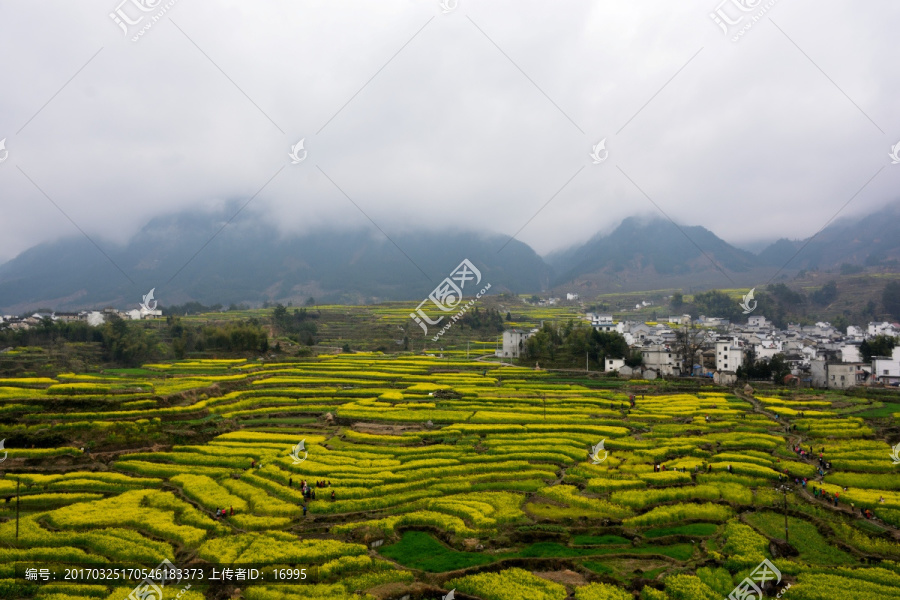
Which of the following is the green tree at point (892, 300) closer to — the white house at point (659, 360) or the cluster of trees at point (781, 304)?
the cluster of trees at point (781, 304)

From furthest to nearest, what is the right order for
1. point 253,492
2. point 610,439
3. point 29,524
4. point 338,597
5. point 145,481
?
1. point 610,439
2. point 145,481
3. point 253,492
4. point 29,524
5. point 338,597

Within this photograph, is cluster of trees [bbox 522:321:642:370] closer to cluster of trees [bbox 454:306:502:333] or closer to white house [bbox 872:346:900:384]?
white house [bbox 872:346:900:384]

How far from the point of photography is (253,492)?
88.6 ft

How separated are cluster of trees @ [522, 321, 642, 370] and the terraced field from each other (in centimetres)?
2123

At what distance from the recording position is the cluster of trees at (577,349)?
237ft

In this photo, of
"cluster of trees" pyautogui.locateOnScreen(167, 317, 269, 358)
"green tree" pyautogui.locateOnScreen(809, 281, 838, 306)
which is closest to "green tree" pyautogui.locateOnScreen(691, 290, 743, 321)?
→ "green tree" pyautogui.locateOnScreen(809, 281, 838, 306)

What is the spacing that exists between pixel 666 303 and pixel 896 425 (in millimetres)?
127731

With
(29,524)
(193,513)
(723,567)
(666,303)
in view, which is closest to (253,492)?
(193,513)

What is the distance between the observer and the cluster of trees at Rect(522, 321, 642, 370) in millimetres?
72312

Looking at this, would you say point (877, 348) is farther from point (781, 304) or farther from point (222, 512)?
point (781, 304)

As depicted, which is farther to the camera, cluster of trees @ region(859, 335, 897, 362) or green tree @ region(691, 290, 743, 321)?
green tree @ region(691, 290, 743, 321)

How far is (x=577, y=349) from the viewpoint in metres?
75.7

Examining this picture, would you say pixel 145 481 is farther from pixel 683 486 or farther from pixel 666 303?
pixel 666 303

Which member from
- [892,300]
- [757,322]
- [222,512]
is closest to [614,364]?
[222,512]
